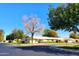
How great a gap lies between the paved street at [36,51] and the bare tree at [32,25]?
270 mm

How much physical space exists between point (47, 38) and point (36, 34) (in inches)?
8.0

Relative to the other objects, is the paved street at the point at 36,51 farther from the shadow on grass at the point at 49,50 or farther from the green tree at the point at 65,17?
the green tree at the point at 65,17

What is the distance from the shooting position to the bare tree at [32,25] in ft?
40.8

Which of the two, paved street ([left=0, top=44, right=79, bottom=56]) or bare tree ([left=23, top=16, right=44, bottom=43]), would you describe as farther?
bare tree ([left=23, top=16, right=44, bottom=43])

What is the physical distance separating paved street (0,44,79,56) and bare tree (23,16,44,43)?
27 centimetres

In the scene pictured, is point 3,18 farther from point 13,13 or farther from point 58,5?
point 58,5

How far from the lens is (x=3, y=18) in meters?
12.4

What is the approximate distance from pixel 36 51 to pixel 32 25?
47 centimetres

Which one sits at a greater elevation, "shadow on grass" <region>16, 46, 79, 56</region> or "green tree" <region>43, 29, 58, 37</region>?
"green tree" <region>43, 29, 58, 37</region>

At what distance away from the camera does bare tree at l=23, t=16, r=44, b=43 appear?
12438mm

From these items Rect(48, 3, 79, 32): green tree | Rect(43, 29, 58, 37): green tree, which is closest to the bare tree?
Rect(43, 29, 58, 37): green tree

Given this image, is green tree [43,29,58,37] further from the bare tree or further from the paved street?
the paved street

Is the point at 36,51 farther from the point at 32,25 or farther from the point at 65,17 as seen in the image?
the point at 65,17

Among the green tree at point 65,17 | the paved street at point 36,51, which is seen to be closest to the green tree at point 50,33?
the green tree at point 65,17
